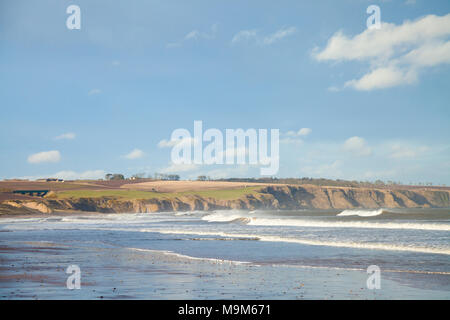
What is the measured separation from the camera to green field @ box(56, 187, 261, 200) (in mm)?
138625

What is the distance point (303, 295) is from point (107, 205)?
127 meters

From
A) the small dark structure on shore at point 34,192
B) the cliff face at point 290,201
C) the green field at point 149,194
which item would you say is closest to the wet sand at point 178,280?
the cliff face at point 290,201

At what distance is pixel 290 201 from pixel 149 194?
55062 millimetres

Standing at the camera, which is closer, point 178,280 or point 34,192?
point 178,280

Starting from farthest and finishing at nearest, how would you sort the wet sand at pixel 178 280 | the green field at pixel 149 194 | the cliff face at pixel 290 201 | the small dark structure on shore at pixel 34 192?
1. the green field at pixel 149 194
2. the cliff face at pixel 290 201
3. the small dark structure on shore at pixel 34 192
4. the wet sand at pixel 178 280

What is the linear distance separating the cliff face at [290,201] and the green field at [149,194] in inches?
101

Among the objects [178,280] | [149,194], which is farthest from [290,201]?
[178,280]

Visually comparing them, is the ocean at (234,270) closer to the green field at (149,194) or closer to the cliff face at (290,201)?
the cliff face at (290,201)

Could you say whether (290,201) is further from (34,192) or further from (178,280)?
(178,280)

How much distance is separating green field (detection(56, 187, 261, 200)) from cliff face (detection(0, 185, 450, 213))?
2557 millimetres

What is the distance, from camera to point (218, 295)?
44.6 ft

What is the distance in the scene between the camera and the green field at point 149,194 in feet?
455

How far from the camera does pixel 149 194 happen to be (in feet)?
502
